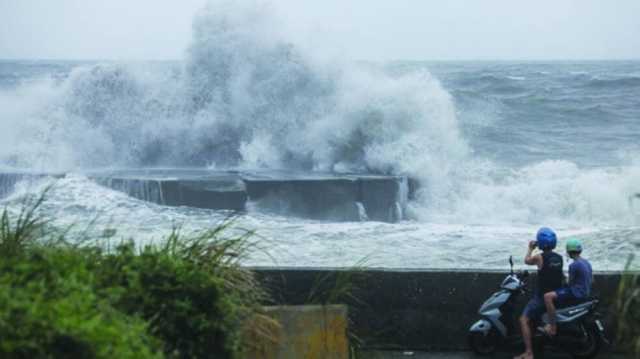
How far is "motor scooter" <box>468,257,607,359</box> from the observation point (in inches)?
252

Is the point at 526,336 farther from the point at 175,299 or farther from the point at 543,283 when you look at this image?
the point at 175,299

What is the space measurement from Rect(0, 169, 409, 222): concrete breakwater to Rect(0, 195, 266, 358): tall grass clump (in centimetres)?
1237

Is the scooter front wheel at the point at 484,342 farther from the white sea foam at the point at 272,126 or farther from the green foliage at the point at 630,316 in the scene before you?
the white sea foam at the point at 272,126

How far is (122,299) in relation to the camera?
4.12 m

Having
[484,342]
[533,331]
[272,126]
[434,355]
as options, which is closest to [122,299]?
[434,355]

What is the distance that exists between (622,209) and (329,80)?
8.82 m

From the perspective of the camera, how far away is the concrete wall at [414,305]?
260 inches

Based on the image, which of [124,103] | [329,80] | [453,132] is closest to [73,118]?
[124,103]

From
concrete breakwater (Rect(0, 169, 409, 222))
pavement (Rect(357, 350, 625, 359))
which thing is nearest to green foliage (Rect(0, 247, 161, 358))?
pavement (Rect(357, 350, 625, 359))

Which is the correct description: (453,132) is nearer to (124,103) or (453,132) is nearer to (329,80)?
(329,80)

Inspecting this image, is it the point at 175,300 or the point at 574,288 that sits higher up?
the point at 175,300

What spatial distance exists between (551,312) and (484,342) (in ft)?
1.59

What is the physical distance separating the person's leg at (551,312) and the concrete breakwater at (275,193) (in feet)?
35.6

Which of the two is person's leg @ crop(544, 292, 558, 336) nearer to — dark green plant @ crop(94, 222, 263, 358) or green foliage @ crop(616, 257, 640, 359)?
green foliage @ crop(616, 257, 640, 359)
